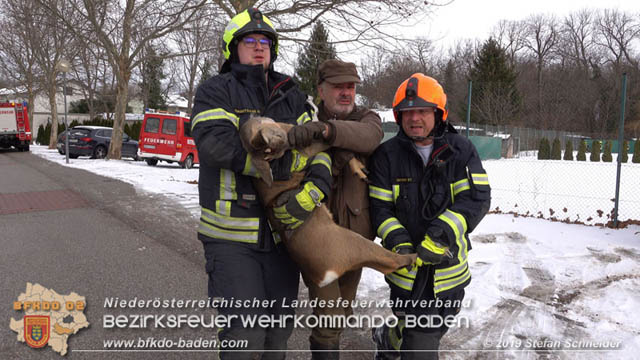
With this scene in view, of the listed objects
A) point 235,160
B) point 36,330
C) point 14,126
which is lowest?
point 36,330

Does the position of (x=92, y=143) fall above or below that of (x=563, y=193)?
above

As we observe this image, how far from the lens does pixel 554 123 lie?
57.6ft

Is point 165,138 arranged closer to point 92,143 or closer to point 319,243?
point 92,143

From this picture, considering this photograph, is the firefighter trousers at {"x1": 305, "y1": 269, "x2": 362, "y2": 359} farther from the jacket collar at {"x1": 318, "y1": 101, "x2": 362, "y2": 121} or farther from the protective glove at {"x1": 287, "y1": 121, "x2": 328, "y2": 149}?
the jacket collar at {"x1": 318, "y1": 101, "x2": 362, "y2": 121}

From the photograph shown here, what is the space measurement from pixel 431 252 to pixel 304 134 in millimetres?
940

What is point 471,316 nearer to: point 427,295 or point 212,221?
point 427,295

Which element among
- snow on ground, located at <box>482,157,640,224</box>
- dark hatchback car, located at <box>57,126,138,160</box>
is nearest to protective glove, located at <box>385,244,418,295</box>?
snow on ground, located at <box>482,157,640,224</box>

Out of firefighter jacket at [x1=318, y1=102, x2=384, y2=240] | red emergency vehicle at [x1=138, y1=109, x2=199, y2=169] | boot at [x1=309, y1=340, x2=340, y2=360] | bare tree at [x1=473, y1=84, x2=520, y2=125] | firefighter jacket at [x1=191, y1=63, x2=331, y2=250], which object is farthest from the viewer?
bare tree at [x1=473, y1=84, x2=520, y2=125]

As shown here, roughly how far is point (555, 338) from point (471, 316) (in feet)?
2.09

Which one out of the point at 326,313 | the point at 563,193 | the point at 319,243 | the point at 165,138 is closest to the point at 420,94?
the point at 319,243

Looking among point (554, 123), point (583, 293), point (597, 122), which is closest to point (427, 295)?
point (583, 293)

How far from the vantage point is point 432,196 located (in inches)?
99.9

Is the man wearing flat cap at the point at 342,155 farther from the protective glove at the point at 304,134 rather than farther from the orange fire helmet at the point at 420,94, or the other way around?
the orange fire helmet at the point at 420,94

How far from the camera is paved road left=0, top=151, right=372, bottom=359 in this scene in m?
3.29
